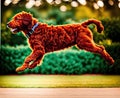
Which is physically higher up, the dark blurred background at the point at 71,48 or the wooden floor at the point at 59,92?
the dark blurred background at the point at 71,48

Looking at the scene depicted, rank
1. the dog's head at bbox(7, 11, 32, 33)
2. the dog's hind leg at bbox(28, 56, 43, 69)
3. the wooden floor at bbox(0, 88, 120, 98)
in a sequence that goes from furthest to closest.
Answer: the dog's hind leg at bbox(28, 56, 43, 69) < the dog's head at bbox(7, 11, 32, 33) < the wooden floor at bbox(0, 88, 120, 98)

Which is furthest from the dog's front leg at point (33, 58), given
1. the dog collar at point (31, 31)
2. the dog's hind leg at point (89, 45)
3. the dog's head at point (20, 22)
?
the dog's hind leg at point (89, 45)

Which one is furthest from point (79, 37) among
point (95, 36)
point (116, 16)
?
point (116, 16)

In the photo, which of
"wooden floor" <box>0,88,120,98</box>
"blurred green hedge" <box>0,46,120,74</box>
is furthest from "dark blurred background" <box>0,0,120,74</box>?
"wooden floor" <box>0,88,120,98</box>

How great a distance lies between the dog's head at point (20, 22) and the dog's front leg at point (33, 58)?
442 mm

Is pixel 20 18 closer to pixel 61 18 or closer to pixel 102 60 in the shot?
pixel 61 18

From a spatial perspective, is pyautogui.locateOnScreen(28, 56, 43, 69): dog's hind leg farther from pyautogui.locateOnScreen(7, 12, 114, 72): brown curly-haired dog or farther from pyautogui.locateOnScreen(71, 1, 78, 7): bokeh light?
pyautogui.locateOnScreen(71, 1, 78, 7): bokeh light

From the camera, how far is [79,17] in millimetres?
6934

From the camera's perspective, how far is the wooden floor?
18.9 ft

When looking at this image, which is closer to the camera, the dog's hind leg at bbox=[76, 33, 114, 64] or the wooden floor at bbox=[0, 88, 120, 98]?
the wooden floor at bbox=[0, 88, 120, 98]

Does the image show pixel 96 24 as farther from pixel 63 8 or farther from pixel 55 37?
pixel 55 37

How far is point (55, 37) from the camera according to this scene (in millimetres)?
6945

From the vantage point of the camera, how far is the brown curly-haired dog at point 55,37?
273 inches

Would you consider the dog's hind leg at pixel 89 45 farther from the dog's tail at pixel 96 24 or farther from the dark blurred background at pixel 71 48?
the dog's tail at pixel 96 24
